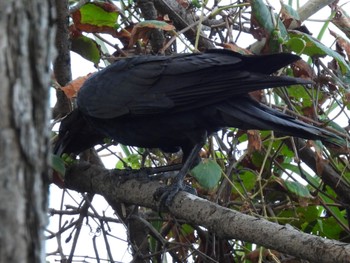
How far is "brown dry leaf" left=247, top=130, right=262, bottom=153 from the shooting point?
376 cm

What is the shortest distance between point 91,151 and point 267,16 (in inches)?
A: 49.4

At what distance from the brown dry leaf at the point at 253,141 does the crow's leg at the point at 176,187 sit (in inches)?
10.1

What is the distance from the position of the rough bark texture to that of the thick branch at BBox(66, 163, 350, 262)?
1.51 metres

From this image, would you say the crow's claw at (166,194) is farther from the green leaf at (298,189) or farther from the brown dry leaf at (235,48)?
the brown dry leaf at (235,48)

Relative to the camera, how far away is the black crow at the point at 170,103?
3.62 meters

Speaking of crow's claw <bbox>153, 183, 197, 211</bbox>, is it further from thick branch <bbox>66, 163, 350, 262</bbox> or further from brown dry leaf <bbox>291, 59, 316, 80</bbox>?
brown dry leaf <bbox>291, 59, 316, 80</bbox>

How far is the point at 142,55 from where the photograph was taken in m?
4.16

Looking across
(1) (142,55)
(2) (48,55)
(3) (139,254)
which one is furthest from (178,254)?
(2) (48,55)

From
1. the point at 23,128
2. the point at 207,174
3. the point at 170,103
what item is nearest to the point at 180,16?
the point at 170,103

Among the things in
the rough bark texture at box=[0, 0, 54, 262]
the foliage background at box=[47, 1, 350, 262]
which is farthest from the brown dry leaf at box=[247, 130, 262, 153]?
the rough bark texture at box=[0, 0, 54, 262]

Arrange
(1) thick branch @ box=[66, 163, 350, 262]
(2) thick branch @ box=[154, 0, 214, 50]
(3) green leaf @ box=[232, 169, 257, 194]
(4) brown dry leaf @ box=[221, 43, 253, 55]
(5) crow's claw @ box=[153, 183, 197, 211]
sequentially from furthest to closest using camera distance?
1. (2) thick branch @ box=[154, 0, 214, 50]
2. (3) green leaf @ box=[232, 169, 257, 194]
3. (4) brown dry leaf @ box=[221, 43, 253, 55]
4. (5) crow's claw @ box=[153, 183, 197, 211]
5. (1) thick branch @ box=[66, 163, 350, 262]

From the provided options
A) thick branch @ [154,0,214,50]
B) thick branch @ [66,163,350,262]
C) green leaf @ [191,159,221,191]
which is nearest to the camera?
thick branch @ [66,163,350,262]

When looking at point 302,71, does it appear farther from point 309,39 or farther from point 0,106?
point 0,106

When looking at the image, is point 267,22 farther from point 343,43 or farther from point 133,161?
point 133,161
